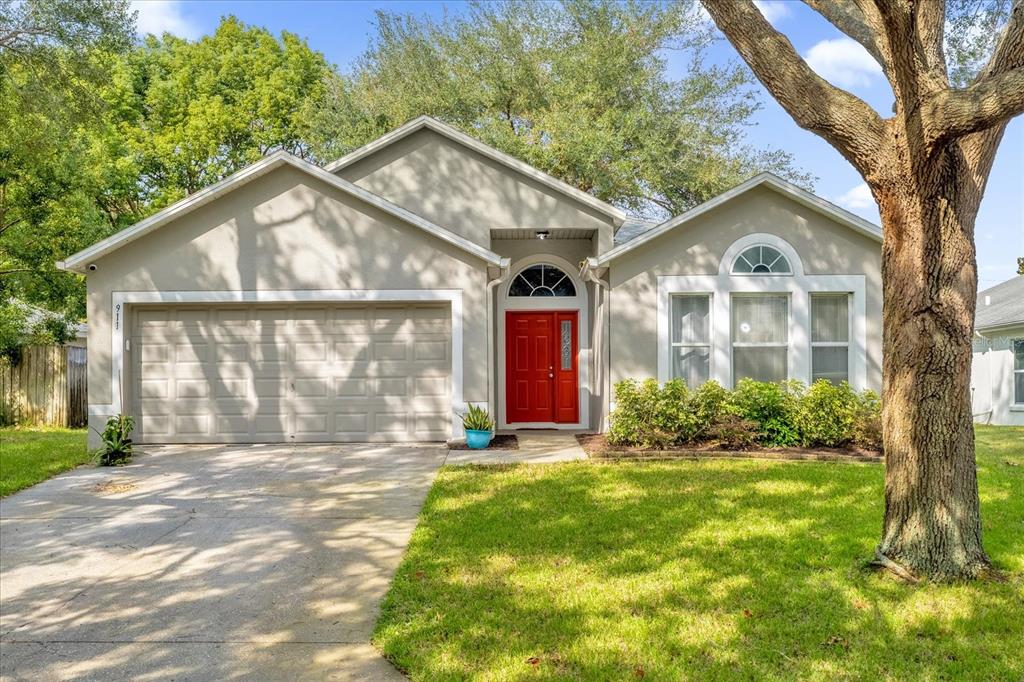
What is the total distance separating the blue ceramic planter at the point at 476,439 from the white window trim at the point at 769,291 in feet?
10.2

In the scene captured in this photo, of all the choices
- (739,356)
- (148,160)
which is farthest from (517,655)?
(148,160)

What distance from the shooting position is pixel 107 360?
10.8 meters

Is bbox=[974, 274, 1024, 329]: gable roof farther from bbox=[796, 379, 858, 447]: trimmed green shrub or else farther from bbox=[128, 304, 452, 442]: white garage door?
bbox=[128, 304, 452, 442]: white garage door

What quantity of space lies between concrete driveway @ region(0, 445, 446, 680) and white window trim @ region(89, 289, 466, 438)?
6.08ft

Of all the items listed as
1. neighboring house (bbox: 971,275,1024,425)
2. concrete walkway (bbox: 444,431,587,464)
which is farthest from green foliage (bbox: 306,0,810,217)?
concrete walkway (bbox: 444,431,587,464)

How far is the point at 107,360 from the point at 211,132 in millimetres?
19191

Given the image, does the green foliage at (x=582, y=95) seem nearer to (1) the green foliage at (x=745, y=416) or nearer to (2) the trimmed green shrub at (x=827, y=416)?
(1) the green foliage at (x=745, y=416)

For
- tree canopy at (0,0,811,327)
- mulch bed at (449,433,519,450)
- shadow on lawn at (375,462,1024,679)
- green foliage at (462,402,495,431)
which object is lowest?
shadow on lawn at (375,462,1024,679)

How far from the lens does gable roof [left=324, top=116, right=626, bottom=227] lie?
41.5 ft

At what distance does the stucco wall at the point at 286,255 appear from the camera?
1089 cm

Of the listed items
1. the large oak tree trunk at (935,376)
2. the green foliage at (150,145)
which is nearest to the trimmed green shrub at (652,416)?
the large oak tree trunk at (935,376)

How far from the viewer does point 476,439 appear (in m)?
10.7

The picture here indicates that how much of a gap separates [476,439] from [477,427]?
0.20m

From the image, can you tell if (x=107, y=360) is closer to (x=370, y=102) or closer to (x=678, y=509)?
(x=678, y=509)
